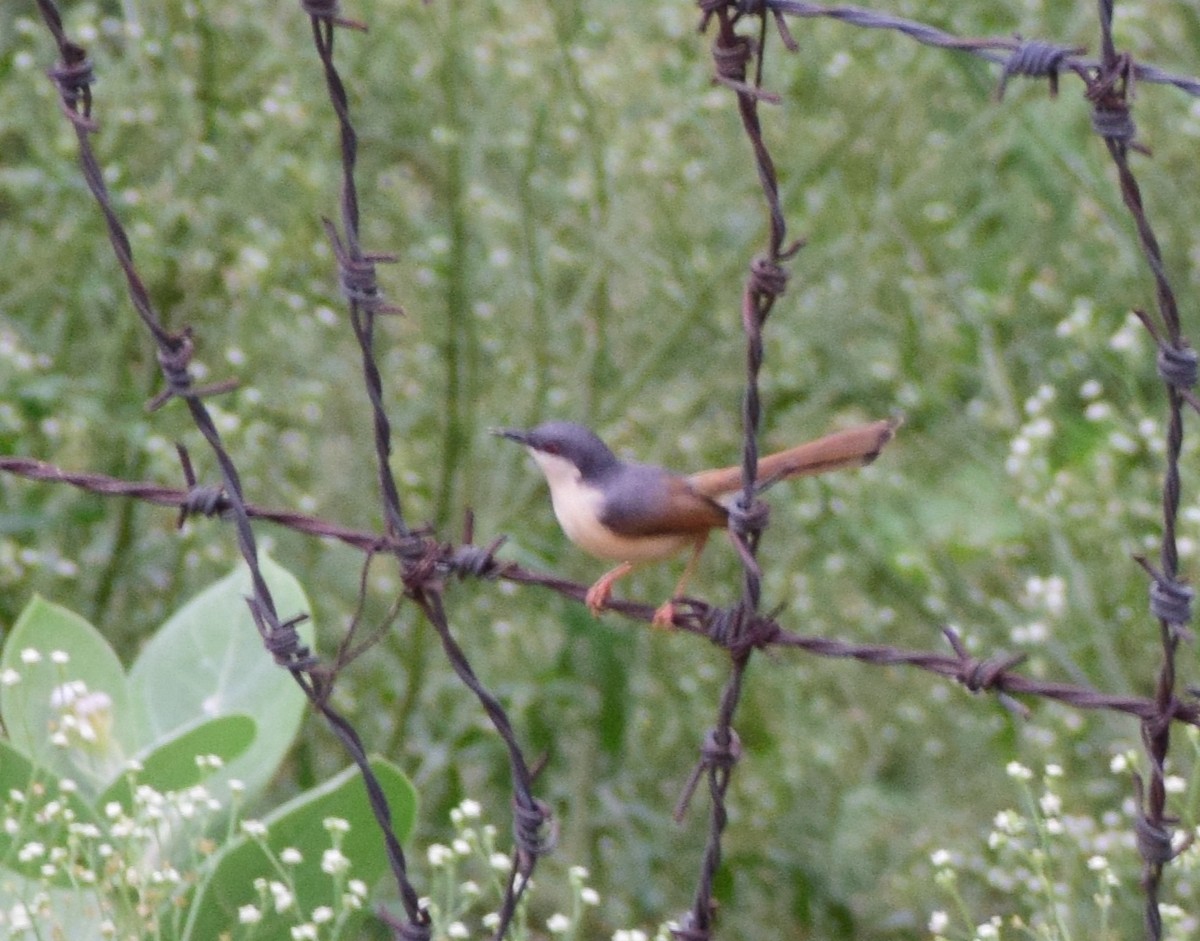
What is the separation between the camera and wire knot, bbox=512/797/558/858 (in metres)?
1.96

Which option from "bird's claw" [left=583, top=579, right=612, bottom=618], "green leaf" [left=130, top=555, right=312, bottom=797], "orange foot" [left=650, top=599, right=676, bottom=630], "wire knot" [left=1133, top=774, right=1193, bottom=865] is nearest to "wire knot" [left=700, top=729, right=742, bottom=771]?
"orange foot" [left=650, top=599, right=676, bottom=630]

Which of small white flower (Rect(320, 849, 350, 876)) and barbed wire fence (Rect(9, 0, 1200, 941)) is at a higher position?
barbed wire fence (Rect(9, 0, 1200, 941))

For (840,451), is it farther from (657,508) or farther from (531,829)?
(531,829)

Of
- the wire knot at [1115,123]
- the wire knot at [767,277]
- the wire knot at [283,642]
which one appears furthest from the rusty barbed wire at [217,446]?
the wire knot at [1115,123]

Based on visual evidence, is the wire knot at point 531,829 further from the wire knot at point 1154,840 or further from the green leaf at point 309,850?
the wire knot at point 1154,840

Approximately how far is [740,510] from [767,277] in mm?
225

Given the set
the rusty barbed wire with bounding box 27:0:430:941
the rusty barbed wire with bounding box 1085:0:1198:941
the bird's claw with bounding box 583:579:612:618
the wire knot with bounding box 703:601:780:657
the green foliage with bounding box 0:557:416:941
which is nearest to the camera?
the rusty barbed wire with bounding box 1085:0:1198:941

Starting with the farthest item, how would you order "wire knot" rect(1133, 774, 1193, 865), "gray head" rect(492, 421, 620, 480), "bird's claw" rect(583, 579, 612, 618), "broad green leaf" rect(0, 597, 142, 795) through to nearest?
"broad green leaf" rect(0, 597, 142, 795) → "gray head" rect(492, 421, 620, 480) → "bird's claw" rect(583, 579, 612, 618) → "wire knot" rect(1133, 774, 1193, 865)

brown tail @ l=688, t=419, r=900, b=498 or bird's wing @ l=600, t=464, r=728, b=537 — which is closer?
brown tail @ l=688, t=419, r=900, b=498

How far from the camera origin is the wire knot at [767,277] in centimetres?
167

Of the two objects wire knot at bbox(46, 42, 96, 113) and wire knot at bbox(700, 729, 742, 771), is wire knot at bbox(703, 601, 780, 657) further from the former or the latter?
wire knot at bbox(46, 42, 96, 113)

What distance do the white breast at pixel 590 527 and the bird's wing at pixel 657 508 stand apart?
2 cm

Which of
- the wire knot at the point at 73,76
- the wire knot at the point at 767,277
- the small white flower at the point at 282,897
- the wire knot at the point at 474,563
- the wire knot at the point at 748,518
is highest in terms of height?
the wire knot at the point at 73,76

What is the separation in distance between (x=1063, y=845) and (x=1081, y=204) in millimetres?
2002
